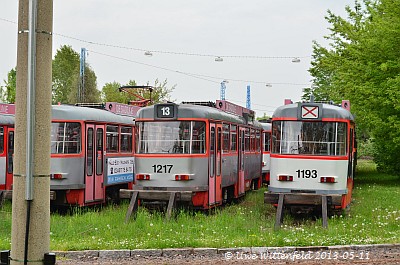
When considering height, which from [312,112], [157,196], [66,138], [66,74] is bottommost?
[157,196]

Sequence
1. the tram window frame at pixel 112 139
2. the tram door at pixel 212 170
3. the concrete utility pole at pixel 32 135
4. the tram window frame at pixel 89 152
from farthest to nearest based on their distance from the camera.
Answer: the tram window frame at pixel 112 139 < the tram window frame at pixel 89 152 < the tram door at pixel 212 170 < the concrete utility pole at pixel 32 135

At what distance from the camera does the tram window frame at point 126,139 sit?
21.7m

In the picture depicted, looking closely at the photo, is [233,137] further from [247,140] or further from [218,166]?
[247,140]

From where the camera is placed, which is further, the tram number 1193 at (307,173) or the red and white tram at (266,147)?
the red and white tram at (266,147)

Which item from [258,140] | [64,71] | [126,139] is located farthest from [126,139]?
[64,71]

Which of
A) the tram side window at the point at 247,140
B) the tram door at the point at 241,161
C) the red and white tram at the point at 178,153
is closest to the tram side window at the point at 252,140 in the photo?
the tram side window at the point at 247,140

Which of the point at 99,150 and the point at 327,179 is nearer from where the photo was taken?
the point at 327,179

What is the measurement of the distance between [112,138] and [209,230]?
23.1 ft

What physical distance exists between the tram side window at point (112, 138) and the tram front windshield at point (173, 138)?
9.53 feet

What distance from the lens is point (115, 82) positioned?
246 ft

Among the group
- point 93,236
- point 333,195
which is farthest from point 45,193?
point 333,195

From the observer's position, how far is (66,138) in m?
18.5

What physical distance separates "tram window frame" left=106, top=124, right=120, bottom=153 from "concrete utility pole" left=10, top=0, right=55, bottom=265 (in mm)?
14676

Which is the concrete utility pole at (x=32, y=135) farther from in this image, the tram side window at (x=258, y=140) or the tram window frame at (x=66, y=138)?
the tram side window at (x=258, y=140)
